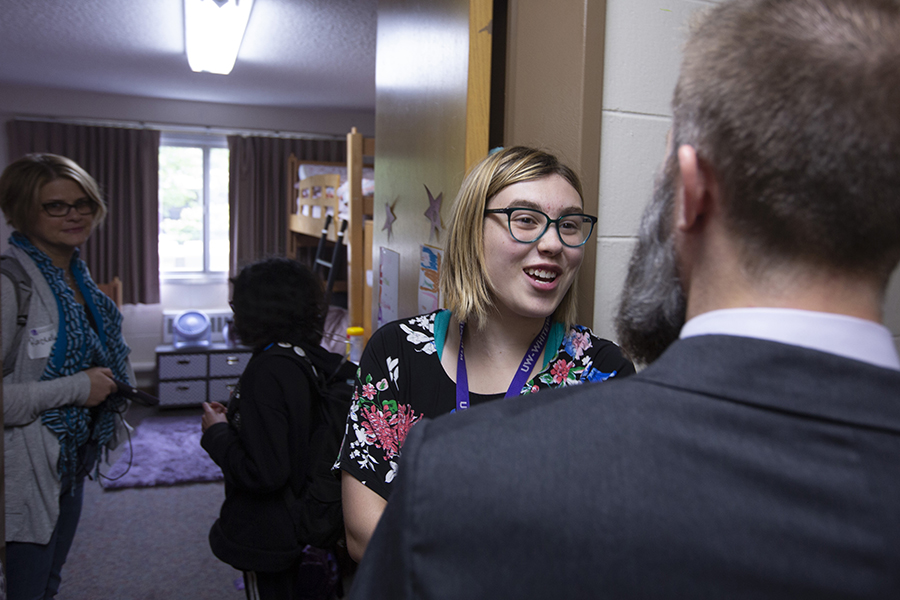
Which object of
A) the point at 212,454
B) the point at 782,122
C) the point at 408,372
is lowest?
the point at 212,454

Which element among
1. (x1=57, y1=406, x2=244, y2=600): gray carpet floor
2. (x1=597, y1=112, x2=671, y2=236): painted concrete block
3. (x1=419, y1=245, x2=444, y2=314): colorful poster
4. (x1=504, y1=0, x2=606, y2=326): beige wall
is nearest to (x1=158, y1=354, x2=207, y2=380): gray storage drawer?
(x1=57, y1=406, x2=244, y2=600): gray carpet floor

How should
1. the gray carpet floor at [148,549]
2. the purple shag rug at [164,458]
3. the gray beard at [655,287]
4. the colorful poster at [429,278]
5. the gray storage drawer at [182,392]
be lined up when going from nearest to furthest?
the gray beard at [655,287] → the colorful poster at [429,278] → the gray carpet floor at [148,549] → the purple shag rug at [164,458] → the gray storage drawer at [182,392]

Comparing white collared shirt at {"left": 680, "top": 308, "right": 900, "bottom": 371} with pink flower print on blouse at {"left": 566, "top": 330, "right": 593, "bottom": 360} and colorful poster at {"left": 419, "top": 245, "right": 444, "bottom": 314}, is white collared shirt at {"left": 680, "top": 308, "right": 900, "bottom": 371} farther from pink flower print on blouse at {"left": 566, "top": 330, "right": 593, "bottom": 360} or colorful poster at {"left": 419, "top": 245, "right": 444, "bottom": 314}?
colorful poster at {"left": 419, "top": 245, "right": 444, "bottom": 314}

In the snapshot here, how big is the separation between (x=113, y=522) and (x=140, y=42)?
2880 millimetres

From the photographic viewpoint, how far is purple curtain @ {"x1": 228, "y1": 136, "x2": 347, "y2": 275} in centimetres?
593

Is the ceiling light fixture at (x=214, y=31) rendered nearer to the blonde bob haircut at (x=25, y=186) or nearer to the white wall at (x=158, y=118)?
the blonde bob haircut at (x=25, y=186)

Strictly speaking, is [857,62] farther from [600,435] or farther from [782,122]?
[600,435]

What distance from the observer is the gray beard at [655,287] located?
1.64 feet

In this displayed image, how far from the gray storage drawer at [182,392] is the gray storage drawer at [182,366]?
0.05m

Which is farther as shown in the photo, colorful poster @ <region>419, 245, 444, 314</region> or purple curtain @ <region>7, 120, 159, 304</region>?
purple curtain @ <region>7, 120, 159, 304</region>

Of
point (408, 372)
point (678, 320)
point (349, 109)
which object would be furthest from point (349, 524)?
point (349, 109)

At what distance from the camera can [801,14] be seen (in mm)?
399

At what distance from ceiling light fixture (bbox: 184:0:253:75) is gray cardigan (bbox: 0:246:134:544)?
187 cm

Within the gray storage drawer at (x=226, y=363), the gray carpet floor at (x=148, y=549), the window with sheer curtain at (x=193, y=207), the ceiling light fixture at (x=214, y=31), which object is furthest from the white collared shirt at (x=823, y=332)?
the window with sheer curtain at (x=193, y=207)
